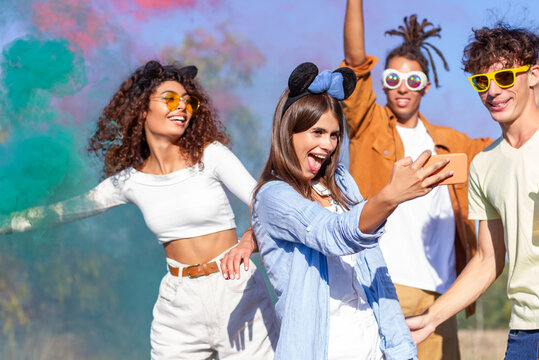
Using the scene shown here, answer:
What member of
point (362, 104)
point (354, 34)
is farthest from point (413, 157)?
point (354, 34)

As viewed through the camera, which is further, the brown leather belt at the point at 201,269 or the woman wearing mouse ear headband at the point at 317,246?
the brown leather belt at the point at 201,269

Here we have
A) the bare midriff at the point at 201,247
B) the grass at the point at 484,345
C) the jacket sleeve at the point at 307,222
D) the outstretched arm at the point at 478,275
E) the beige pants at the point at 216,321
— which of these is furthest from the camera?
the grass at the point at 484,345

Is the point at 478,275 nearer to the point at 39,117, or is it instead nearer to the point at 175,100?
the point at 175,100

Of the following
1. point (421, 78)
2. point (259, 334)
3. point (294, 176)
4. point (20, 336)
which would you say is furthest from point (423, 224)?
point (20, 336)

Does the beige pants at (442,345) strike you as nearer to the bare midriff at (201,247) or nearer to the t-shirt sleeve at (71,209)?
the bare midriff at (201,247)

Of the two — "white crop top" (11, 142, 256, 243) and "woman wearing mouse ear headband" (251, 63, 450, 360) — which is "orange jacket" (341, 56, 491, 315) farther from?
"woman wearing mouse ear headband" (251, 63, 450, 360)

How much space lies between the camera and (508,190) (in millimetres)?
2459

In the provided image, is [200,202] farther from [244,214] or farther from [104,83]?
[104,83]

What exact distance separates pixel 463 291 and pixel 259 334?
1086 mm

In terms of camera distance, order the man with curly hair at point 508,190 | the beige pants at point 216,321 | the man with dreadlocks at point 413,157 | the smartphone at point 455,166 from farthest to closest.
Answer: the man with dreadlocks at point 413,157
the beige pants at point 216,321
the man with curly hair at point 508,190
the smartphone at point 455,166

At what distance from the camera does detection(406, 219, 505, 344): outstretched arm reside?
103 inches

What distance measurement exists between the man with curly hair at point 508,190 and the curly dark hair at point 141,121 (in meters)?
1.55

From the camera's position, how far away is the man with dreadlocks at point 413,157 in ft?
11.5


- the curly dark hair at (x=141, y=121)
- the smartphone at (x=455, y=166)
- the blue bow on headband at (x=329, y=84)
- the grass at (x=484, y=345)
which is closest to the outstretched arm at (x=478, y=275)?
the blue bow on headband at (x=329, y=84)
